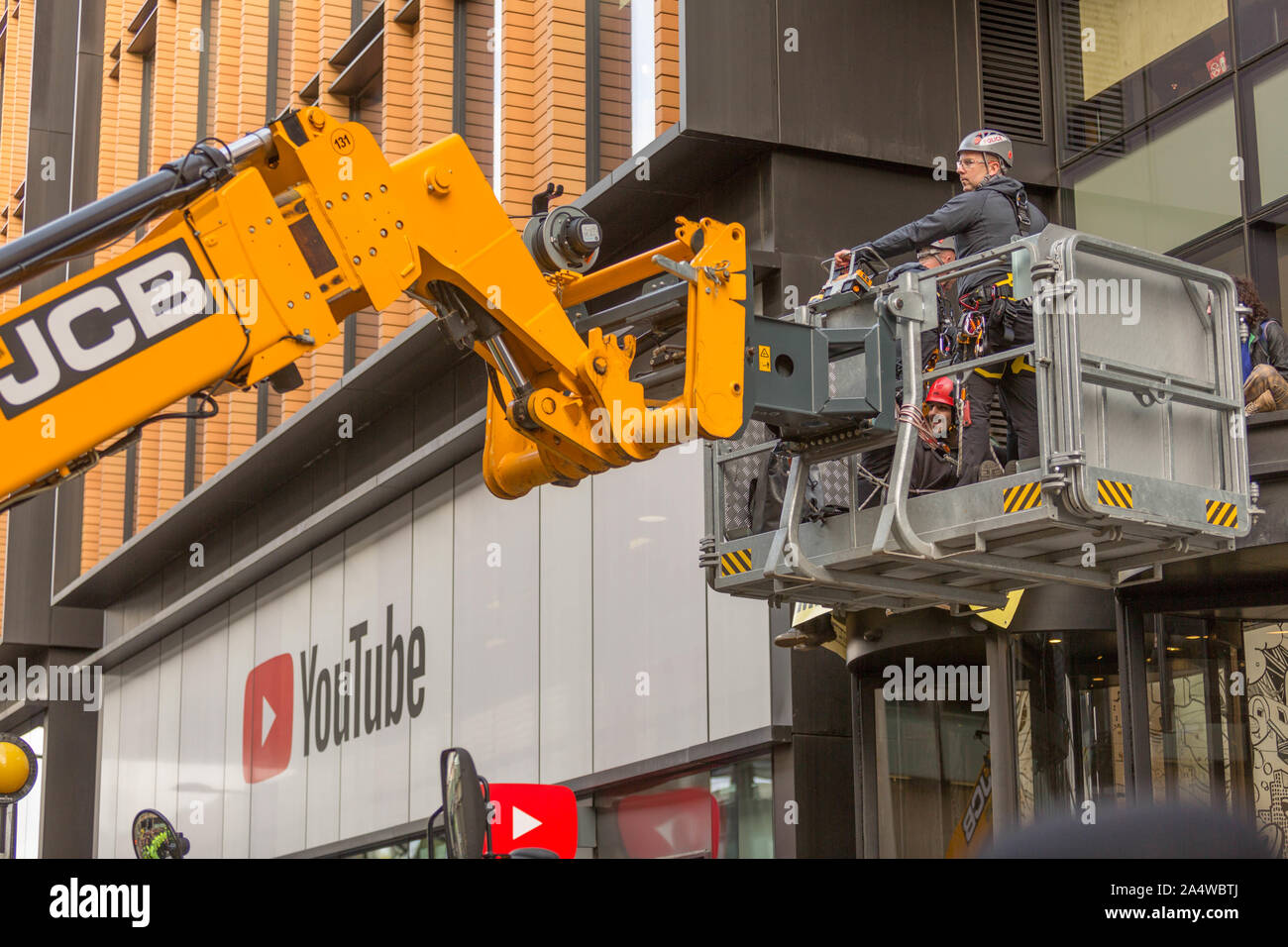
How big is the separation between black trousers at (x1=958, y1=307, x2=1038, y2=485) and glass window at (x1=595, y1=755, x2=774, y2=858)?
6289mm

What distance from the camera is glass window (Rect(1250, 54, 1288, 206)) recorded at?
561 inches

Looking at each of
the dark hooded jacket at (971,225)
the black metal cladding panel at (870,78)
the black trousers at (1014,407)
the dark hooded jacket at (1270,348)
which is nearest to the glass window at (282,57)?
the black metal cladding panel at (870,78)

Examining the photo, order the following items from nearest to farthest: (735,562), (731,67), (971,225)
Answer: (971,225), (735,562), (731,67)

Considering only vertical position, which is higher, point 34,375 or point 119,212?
point 119,212

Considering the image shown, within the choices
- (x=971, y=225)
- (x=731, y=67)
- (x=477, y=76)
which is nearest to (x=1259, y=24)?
(x=731, y=67)

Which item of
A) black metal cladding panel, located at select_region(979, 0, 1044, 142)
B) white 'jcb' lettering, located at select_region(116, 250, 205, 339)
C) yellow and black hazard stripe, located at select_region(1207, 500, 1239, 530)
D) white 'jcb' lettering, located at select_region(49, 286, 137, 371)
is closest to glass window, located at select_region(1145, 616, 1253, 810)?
yellow and black hazard stripe, located at select_region(1207, 500, 1239, 530)

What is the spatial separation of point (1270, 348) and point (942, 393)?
10.9 ft

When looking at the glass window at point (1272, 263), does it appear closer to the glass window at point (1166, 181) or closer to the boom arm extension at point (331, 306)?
the glass window at point (1166, 181)

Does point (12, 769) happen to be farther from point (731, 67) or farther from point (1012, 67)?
point (1012, 67)

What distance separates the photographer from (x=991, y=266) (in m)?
8.88

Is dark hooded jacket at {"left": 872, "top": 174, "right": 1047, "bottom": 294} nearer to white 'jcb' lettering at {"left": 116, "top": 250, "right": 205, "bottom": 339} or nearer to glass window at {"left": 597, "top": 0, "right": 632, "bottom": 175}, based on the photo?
white 'jcb' lettering at {"left": 116, "top": 250, "right": 205, "bottom": 339}

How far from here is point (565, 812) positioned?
1161 centimetres

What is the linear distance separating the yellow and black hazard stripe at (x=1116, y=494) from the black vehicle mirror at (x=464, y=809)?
357 centimetres
